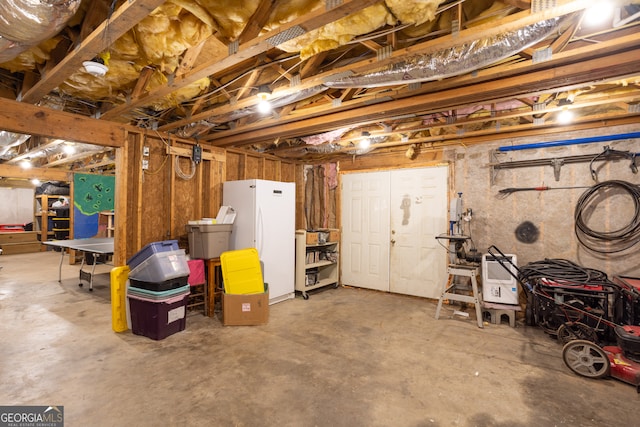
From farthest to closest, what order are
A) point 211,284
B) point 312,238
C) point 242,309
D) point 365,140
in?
point 312,238 → point 365,140 → point 211,284 → point 242,309

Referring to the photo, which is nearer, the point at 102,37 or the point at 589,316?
the point at 102,37

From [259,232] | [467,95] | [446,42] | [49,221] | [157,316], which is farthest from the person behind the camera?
[49,221]

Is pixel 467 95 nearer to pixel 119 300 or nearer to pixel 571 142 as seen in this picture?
pixel 571 142

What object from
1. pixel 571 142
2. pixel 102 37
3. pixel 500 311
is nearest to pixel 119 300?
pixel 102 37

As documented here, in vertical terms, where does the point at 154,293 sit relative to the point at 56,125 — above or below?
below

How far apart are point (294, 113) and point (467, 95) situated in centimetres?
180

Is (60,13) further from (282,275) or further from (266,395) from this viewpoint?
(282,275)

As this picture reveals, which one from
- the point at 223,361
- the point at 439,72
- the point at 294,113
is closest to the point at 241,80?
the point at 294,113

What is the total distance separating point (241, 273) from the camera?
3688 millimetres

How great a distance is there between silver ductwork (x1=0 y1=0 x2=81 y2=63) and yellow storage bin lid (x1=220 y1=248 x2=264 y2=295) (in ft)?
8.31

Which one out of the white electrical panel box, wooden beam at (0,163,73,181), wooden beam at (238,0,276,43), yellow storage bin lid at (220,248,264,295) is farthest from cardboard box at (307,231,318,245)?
wooden beam at (0,163,73,181)

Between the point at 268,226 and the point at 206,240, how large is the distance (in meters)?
0.87

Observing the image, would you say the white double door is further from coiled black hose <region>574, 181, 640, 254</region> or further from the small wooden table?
the small wooden table

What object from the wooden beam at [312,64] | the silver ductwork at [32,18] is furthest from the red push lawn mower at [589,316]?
the silver ductwork at [32,18]
